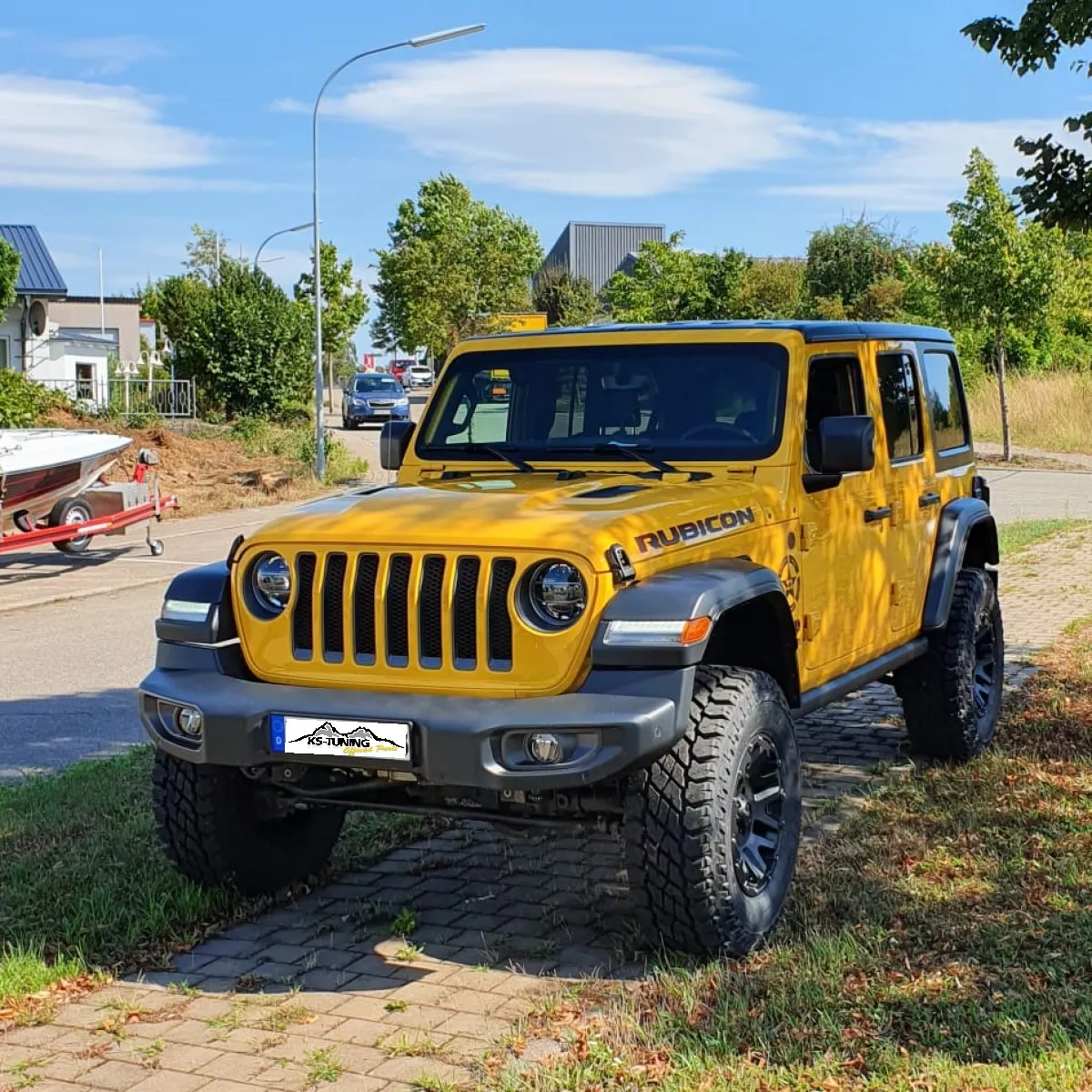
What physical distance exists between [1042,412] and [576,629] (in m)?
34.2

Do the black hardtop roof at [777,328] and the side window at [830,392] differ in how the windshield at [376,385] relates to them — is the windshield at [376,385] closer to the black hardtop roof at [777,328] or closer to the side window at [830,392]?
the black hardtop roof at [777,328]

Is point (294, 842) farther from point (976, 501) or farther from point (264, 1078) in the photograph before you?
point (976, 501)

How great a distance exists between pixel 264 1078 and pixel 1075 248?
38.4 meters

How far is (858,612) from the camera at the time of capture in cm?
577

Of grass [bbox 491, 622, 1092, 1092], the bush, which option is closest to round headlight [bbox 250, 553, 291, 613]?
grass [bbox 491, 622, 1092, 1092]

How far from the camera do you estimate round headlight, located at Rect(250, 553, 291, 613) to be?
15.1ft

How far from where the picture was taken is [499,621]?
4.27 metres

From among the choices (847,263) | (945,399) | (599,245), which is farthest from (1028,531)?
(599,245)

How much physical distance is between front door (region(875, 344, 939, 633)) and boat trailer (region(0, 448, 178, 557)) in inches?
409

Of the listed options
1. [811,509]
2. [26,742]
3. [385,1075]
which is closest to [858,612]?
[811,509]

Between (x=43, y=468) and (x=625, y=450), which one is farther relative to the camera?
(x=43, y=468)

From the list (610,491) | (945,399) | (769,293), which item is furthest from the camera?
(769,293)

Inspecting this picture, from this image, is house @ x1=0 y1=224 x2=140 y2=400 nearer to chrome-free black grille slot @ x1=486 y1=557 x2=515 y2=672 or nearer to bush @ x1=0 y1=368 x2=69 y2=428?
bush @ x1=0 y1=368 x2=69 y2=428

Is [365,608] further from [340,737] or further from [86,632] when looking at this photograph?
[86,632]
